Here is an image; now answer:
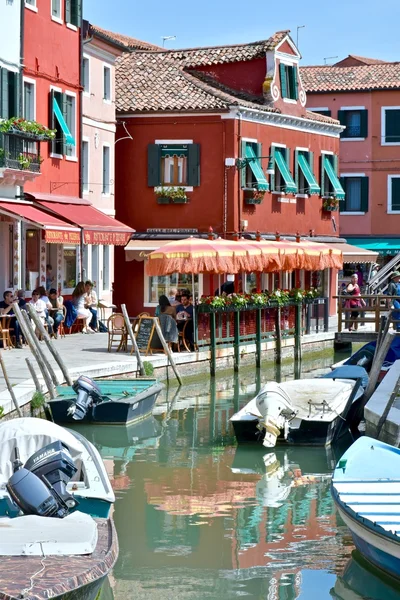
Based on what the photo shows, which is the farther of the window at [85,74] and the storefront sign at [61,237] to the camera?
the window at [85,74]

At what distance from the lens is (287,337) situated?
35062 millimetres

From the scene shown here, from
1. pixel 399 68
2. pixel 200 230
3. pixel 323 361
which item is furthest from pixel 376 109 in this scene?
pixel 323 361

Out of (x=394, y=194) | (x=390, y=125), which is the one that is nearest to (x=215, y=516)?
(x=394, y=194)

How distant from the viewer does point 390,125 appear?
5431 centimetres

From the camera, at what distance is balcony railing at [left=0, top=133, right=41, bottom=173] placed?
28.9 meters

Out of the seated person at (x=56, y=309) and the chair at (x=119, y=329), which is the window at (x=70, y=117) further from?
the chair at (x=119, y=329)

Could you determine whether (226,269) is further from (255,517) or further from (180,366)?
(255,517)

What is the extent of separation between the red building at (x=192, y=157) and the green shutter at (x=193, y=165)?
0.03m

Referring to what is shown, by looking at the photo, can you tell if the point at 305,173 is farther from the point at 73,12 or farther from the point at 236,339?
the point at 236,339

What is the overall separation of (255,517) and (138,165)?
25.5m

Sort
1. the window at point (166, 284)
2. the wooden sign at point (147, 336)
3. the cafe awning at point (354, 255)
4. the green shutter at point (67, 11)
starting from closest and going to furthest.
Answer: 1. the wooden sign at point (147, 336)
2. the green shutter at point (67, 11)
3. the window at point (166, 284)
4. the cafe awning at point (354, 255)

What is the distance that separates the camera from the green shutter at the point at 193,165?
39719 mm

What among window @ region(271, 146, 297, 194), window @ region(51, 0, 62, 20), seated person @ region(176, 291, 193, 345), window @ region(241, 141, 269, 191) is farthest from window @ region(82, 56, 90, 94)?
seated person @ region(176, 291, 193, 345)

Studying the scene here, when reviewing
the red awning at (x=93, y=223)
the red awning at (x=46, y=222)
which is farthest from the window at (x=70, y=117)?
the red awning at (x=46, y=222)
